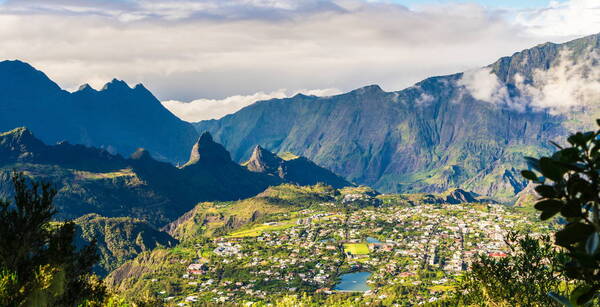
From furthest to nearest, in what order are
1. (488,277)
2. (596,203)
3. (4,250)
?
(488,277) < (4,250) < (596,203)

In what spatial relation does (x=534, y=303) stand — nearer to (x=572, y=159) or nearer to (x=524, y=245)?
(x=524, y=245)

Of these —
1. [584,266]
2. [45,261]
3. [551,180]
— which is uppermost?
[551,180]

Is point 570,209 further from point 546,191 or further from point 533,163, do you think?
point 533,163

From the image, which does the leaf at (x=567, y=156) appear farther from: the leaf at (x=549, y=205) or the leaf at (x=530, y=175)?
the leaf at (x=549, y=205)

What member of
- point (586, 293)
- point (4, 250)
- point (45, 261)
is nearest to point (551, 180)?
point (586, 293)

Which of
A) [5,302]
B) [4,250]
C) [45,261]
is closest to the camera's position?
[5,302]

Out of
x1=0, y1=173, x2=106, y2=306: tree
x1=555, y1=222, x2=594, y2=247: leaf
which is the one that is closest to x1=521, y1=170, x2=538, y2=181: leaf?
x1=555, y1=222, x2=594, y2=247: leaf

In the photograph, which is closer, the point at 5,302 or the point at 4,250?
the point at 5,302

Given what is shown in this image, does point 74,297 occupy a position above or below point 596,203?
below

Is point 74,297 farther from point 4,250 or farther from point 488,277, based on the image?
point 488,277
